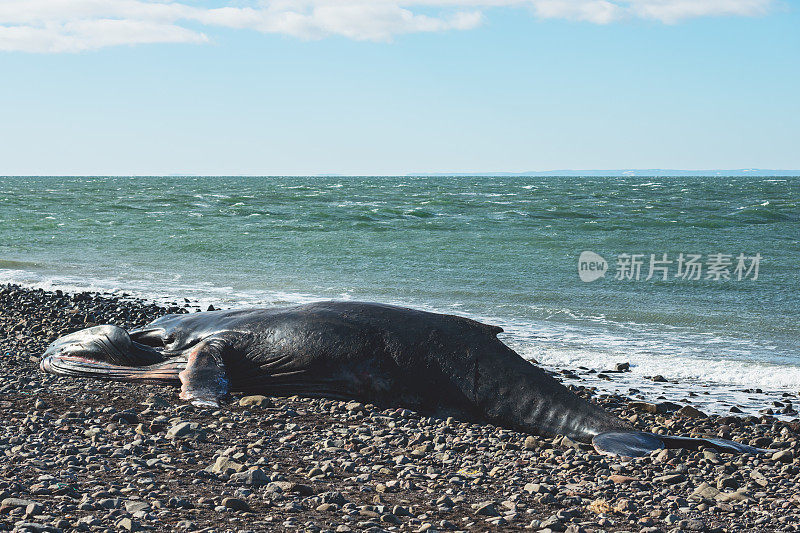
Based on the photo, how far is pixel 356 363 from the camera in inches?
350

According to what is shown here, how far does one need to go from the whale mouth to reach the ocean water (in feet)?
17.1

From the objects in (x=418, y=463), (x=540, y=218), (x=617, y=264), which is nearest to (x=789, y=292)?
(x=617, y=264)

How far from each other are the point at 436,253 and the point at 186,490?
74.9 ft

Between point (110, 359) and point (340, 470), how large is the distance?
437 cm

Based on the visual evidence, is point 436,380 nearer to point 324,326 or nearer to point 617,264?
point 324,326

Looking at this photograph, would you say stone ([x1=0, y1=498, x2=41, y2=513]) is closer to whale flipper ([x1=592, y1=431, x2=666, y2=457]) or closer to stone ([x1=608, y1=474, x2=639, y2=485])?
stone ([x1=608, y1=474, x2=639, y2=485])

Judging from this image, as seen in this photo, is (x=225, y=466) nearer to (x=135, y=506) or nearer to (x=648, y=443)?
(x=135, y=506)

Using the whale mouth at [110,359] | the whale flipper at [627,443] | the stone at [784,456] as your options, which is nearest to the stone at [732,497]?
the whale flipper at [627,443]

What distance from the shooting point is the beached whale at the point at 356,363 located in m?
8.02

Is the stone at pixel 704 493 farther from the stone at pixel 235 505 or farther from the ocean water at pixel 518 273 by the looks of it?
the ocean water at pixel 518 273

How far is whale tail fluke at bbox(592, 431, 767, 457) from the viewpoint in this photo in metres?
7.24

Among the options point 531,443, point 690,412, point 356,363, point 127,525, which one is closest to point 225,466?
point 127,525

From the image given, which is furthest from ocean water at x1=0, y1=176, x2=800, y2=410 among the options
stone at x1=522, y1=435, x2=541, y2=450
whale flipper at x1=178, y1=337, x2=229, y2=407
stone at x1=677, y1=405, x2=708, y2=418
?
whale flipper at x1=178, y1=337, x2=229, y2=407

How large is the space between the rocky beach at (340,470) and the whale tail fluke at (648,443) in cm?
12
